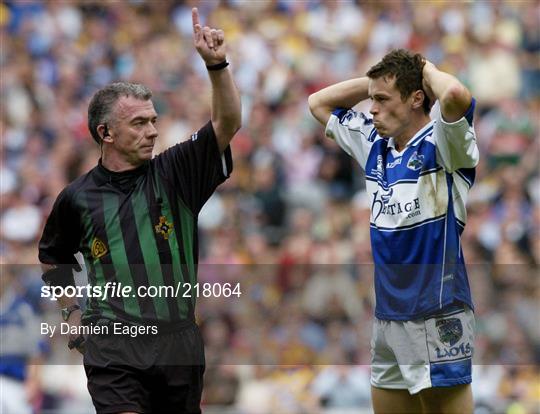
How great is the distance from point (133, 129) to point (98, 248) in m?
0.63

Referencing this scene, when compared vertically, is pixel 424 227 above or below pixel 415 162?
below

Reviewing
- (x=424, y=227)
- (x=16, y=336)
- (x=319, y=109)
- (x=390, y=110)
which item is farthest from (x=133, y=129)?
(x=16, y=336)

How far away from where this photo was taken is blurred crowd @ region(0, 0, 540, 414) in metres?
10.9

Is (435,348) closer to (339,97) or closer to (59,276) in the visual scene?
(339,97)

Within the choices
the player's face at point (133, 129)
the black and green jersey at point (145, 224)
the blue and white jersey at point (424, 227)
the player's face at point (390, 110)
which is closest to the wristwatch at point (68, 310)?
the black and green jersey at point (145, 224)

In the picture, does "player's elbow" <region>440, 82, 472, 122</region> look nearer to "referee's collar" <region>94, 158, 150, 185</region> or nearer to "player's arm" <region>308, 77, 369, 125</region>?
"player's arm" <region>308, 77, 369, 125</region>

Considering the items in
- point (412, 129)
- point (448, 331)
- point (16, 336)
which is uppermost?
point (412, 129)

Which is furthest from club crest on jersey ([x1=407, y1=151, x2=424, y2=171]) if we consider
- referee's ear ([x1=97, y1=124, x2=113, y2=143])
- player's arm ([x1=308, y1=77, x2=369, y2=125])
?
referee's ear ([x1=97, y1=124, x2=113, y2=143])

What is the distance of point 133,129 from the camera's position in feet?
21.5

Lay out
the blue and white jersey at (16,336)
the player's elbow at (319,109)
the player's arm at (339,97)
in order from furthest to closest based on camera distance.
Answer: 1. the blue and white jersey at (16,336)
2. the player's elbow at (319,109)
3. the player's arm at (339,97)

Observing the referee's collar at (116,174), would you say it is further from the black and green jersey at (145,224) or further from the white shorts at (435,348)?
the white shorts at (435,348)

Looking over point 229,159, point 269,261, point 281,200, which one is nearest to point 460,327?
point 229,159

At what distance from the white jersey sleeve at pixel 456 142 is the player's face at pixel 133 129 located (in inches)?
56.6

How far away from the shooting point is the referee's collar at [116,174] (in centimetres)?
659
